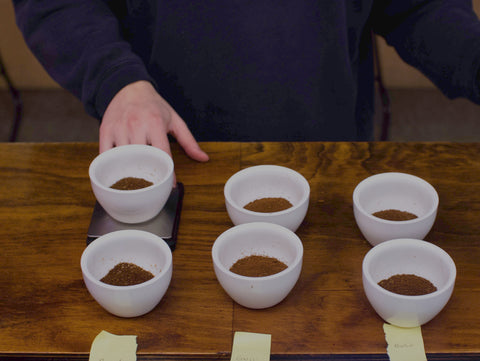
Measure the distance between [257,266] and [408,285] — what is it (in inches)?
10.4

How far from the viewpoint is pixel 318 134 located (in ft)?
5.52

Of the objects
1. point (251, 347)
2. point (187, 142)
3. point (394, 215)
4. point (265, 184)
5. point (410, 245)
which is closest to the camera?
point (251, 347)

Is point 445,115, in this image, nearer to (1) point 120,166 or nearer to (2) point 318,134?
(2) point 318,134

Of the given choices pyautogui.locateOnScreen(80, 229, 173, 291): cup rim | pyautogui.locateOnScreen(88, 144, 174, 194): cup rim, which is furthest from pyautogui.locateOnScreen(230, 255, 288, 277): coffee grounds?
pyautogui.locateOnScreen(88, 144, 174, 194): cup rim

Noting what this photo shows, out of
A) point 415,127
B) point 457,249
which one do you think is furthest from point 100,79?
point 415,127

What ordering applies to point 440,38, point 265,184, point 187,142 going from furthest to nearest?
point 440,38, point 187,142, point 265,184

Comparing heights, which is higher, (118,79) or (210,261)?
(118,79)

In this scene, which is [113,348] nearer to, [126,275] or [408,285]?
[126,275]

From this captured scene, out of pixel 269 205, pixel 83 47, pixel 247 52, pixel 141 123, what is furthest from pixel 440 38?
pixel 83 47

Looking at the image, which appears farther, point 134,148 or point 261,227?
point 134,148

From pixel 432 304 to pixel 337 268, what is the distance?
8.3 inches

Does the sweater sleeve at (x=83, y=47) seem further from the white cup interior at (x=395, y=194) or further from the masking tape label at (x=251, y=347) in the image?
the masking tape label at (x=251, y=347)

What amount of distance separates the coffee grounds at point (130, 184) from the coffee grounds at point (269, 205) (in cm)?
22

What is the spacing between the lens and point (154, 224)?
1.17 metres
